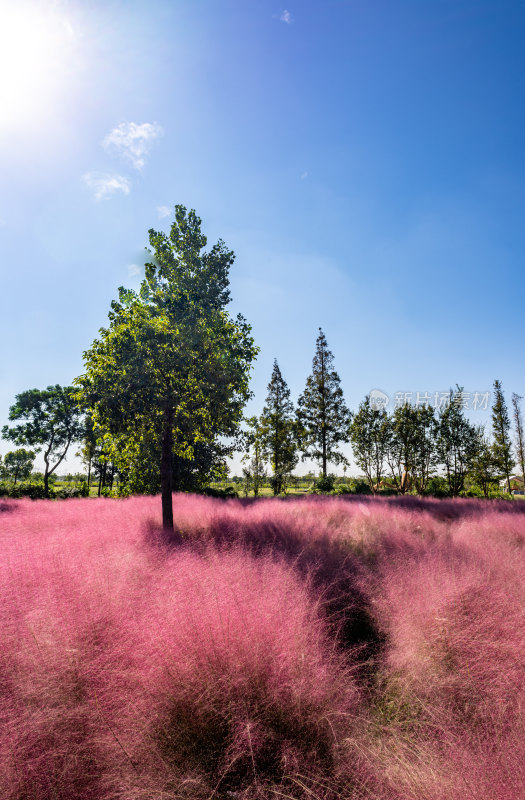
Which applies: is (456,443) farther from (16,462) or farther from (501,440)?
(16,462)

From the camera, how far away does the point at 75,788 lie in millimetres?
1764

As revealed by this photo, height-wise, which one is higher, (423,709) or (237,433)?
(237,433)

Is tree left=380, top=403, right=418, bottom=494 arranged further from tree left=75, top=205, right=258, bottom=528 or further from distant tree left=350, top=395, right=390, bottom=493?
tree left=75, top=205, right=258, bottom=528

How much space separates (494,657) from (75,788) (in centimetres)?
347

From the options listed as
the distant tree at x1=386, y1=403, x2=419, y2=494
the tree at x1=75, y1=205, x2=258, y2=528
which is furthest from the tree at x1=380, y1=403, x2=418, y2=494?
the tree at x1=75, y1=205, x2=258, y2=528

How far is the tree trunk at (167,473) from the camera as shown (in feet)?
26.3

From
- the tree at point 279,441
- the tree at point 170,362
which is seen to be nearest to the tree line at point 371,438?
the tree at point 279,441

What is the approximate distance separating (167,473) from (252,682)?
6.53m

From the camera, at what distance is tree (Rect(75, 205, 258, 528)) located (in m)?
7.48

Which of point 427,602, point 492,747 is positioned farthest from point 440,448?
point 492,747

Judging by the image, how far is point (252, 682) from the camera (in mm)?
2387

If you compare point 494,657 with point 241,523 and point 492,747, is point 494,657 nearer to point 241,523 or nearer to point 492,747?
point 492,747

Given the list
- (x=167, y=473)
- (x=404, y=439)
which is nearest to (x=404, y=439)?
(x=404, y=439)

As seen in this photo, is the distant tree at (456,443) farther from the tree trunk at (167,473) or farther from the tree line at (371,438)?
the tree trunk at (167,473)
